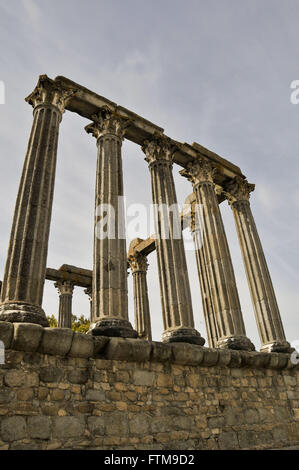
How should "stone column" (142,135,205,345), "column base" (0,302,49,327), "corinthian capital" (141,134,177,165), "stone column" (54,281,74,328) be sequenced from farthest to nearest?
"stone column" (54,281,74,328)
"corinthian capital" (141,134,177,165)
"stone column" (142,135,205,345)
"column base" (0,302,49,327)

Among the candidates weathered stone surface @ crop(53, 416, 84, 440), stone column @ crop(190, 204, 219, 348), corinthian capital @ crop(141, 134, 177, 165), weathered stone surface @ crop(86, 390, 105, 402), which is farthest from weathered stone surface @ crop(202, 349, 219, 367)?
corinthian capital @ crop(141, 134, 177, 165)

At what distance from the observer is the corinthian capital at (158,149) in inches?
558

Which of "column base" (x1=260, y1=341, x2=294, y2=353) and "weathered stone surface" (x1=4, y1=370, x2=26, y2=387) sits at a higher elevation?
"column base" (x1=260, y1=341, x2=294, y2=353)

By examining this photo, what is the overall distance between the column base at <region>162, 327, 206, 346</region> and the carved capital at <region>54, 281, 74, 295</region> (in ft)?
37.5

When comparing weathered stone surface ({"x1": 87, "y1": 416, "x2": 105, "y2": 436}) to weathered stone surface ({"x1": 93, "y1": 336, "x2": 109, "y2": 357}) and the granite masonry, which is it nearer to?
the granite masonry

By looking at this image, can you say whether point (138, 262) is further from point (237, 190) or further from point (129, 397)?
point (129, 397)

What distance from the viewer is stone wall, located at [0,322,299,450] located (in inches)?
255

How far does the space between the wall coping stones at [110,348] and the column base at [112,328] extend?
610 mm

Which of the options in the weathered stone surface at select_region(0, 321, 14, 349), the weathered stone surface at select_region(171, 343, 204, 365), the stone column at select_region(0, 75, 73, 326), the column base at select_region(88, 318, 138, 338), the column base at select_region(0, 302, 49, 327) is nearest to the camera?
the weathered stone surface at select_region(0, 321, 14, 349)

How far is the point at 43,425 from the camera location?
20.9 ft

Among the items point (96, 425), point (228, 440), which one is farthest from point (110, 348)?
point (228, 440)

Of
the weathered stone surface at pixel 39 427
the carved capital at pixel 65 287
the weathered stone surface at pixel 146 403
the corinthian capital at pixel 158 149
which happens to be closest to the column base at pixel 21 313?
the weathered stone surface at pixel 146 403

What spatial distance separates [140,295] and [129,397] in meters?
12.5
